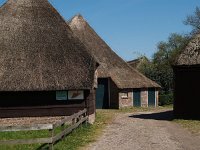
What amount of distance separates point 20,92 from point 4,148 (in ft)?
31.4

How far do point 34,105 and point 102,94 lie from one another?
1667 centimetres

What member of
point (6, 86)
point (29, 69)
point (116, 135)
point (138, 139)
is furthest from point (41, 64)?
point (138, 139)

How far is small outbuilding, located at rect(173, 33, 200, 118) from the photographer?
27.6 meters

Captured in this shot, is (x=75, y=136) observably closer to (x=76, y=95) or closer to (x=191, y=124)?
(x=76, y=95)

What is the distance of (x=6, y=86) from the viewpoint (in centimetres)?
2386

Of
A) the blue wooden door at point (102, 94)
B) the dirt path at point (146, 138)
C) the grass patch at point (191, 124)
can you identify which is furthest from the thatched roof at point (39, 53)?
the blue wooden door at point (102, 94)

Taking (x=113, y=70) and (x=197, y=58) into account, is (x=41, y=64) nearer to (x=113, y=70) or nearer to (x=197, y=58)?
(x=197, y=58)

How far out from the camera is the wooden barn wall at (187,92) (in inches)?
1089

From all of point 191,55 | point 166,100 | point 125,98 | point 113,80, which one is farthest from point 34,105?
point 166,100

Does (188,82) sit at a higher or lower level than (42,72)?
lower

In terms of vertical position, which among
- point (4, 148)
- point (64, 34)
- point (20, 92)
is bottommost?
point (4, 148)

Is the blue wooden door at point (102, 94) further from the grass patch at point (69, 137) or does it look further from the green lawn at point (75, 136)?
the grass patch at point (69, 137)

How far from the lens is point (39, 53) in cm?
2567

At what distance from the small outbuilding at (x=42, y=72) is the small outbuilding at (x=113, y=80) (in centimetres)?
1330
